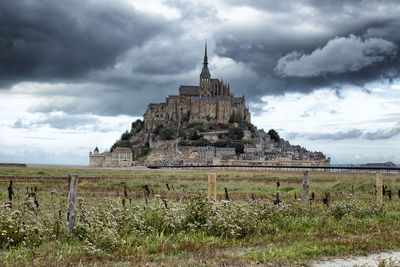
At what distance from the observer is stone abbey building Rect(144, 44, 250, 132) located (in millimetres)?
168500

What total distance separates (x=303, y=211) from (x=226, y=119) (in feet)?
512

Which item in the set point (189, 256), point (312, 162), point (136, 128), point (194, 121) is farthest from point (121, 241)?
point (136, 128)

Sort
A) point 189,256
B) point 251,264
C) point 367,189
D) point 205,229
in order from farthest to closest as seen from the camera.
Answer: point 367,189, point 205,229, point 189,256, point 251,264

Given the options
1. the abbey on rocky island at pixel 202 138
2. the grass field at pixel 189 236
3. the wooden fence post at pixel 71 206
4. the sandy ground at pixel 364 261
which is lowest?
the sandy ground at pixel 364 261

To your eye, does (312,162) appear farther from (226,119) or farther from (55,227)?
(55,227)

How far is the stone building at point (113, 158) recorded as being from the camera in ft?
511

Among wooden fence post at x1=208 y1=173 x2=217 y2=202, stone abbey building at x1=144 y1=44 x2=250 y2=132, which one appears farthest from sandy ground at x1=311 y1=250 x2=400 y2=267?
stone abbey building at x1=144 y1=44 x2=250 y2=132

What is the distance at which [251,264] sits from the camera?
7715 millimetres

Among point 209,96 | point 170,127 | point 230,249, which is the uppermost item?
point 209,96

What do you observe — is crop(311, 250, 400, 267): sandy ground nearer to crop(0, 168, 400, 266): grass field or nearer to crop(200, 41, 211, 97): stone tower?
crop(0, 168, 400, 266): grass field

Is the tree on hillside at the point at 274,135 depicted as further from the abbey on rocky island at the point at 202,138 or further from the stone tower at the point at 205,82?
the stone tower at the point at 205,82

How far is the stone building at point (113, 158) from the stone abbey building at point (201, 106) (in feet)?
64.5

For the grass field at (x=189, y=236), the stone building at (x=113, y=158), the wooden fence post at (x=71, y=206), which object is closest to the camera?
the grass field at (x=189, y=236)

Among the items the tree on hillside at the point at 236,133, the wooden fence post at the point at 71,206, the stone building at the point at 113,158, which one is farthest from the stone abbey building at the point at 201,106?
the wooden fence post at the point at 71,206
